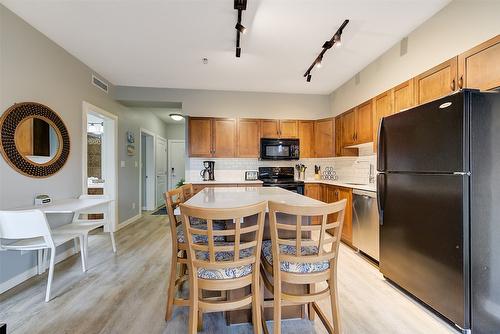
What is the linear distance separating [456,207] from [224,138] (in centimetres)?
350

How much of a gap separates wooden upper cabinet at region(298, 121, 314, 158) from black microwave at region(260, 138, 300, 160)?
0.15 meters

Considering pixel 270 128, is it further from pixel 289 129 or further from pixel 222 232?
pixel 222 232

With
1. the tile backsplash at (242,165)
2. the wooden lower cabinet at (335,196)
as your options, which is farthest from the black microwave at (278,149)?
the wooden lower cabinet at (335,196)

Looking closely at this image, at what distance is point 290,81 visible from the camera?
413 centimetres

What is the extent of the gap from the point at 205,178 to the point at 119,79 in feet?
7.51

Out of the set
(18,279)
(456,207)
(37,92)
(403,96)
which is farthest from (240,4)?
(18,279)

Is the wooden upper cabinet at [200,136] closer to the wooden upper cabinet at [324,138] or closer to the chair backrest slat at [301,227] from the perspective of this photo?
the wooden upper cabinet at [324,138]

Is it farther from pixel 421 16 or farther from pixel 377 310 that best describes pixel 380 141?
pixel 377 310

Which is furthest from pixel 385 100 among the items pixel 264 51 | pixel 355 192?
pixel 264 51

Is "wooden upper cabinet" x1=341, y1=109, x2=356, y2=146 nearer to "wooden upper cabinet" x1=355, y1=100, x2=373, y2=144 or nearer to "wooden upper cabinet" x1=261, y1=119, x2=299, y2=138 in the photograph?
"wooden upper cabinet" x1=355, y1=100, x2=373, y2=144

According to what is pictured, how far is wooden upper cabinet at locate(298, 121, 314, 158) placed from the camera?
4617 millimetres

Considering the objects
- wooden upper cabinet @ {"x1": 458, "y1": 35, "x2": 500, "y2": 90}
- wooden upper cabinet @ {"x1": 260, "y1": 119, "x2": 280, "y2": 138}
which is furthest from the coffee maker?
wooden upper cabinet @ {"x1": 458, "y1": 35, "x2": 500, "y2": 90}

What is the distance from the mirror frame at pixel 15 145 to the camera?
7.23ft

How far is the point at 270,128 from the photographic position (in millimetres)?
4531
